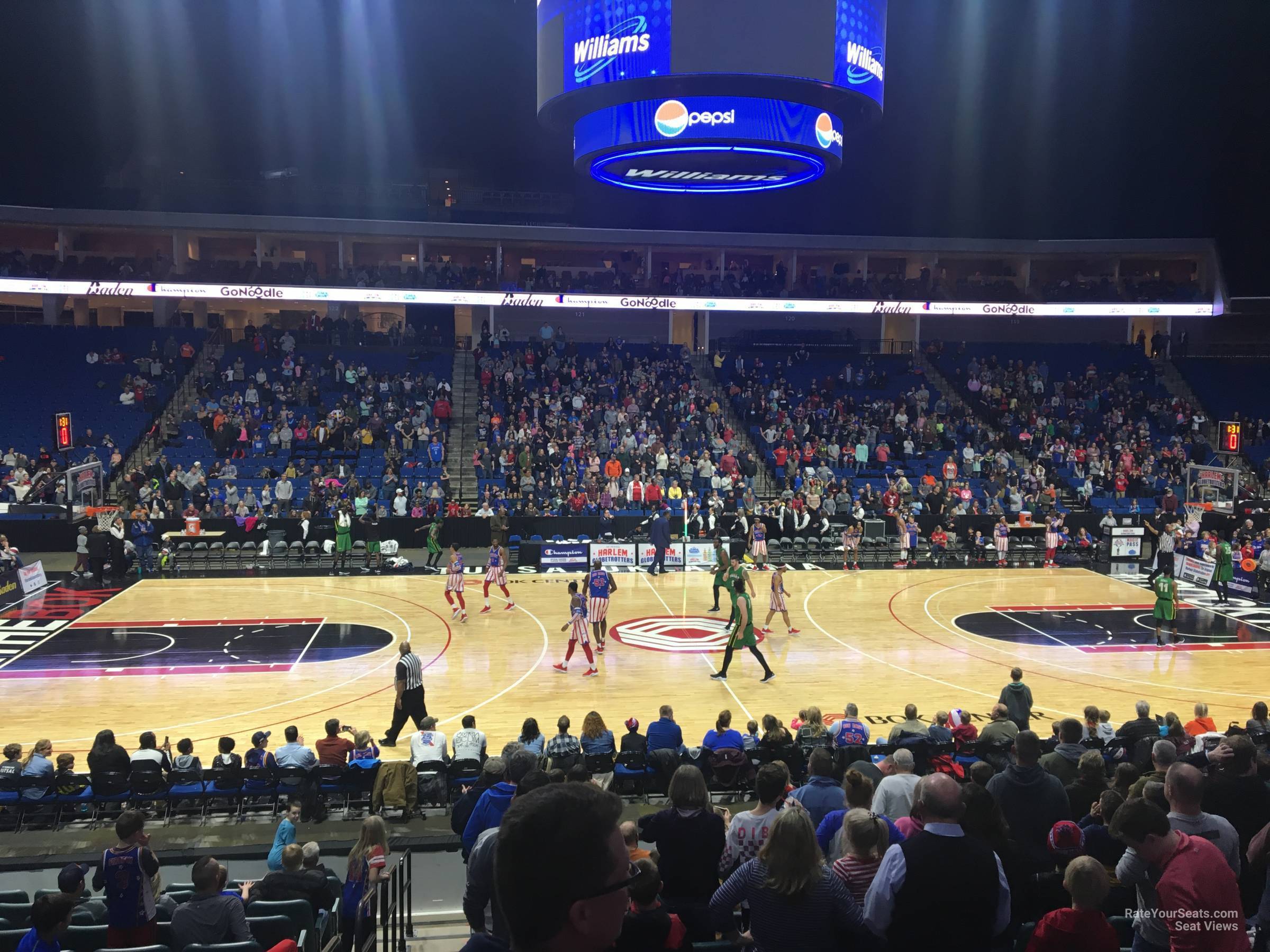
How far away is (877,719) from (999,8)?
28.6m

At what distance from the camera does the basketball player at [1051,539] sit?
2923 cm

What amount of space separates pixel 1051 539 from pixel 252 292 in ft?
94.5

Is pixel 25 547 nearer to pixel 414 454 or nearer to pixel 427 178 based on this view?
pixel 414 454

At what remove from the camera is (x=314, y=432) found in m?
32.9

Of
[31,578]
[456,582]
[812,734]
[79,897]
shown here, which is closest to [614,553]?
[456,582]

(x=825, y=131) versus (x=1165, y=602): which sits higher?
(x=825, y=131)

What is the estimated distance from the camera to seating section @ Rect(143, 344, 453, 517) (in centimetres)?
2983

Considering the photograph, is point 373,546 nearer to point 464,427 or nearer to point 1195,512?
point 464,427

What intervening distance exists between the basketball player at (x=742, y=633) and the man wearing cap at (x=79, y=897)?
10.9 meters

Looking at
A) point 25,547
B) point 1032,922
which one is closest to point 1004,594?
point 1032,922

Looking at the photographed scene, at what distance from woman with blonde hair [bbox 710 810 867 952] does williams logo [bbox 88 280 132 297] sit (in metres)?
39.4

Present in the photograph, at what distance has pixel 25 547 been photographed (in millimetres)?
28484

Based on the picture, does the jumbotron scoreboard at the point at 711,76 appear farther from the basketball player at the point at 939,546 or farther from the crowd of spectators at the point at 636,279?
the crowd of spectators at the point at 636,279

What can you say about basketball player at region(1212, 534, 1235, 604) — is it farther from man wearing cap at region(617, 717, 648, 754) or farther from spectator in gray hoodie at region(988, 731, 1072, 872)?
spectator in gray hoodie at region(988, 731, 1072, 872)
